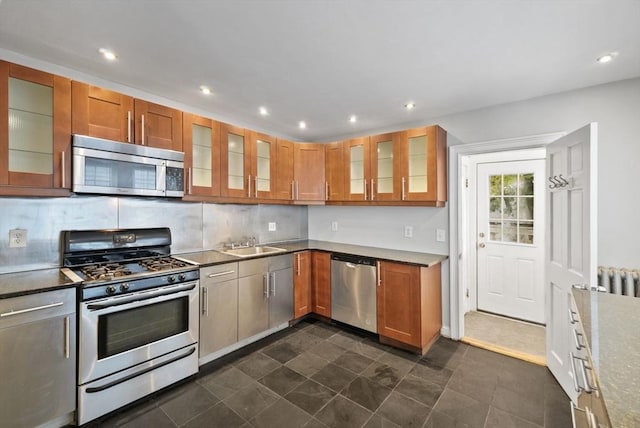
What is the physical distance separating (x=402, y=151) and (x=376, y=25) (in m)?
1.60

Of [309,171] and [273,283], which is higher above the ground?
[309,171]

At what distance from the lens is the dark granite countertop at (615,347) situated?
0.70m

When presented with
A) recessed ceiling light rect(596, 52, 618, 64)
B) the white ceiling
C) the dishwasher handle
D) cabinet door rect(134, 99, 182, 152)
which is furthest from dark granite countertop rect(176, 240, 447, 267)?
recessed ceiling light rect(596, 52, 618, 64)

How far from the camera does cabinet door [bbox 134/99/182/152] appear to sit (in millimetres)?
2354

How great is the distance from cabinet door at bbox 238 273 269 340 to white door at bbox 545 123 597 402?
2593 millimetres

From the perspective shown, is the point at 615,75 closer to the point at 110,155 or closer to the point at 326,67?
the point at 326,67

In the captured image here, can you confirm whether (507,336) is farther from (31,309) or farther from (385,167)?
(31,309)

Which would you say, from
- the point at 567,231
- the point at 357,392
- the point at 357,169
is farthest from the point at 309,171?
the point at 567,231

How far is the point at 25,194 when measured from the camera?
73.5 inches

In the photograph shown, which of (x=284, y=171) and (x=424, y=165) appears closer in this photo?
(x=424, y=165)

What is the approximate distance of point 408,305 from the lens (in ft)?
9.01

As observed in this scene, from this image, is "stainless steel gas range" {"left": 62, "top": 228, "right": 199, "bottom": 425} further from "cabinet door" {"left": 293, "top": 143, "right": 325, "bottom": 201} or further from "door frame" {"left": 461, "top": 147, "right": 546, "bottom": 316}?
"door frame" {"left": 461, "top": 147, "right": 546, "bottom": 316}

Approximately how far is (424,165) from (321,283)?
5.98 feet

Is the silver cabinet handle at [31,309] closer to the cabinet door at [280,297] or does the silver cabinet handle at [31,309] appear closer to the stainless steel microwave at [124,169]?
the stainless steel microwave at [124,169]
